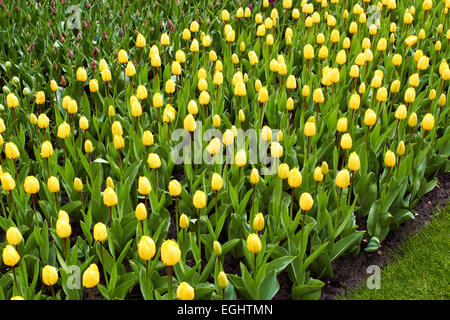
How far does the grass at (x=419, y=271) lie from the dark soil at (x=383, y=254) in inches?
1.7

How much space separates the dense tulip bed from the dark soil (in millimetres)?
79

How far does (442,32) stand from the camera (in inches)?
209

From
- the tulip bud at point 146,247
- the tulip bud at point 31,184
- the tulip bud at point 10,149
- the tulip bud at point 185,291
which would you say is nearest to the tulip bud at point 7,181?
the tulip bud at point 31,184

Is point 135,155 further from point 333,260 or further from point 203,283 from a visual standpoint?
point 333,260

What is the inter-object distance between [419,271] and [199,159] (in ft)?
4.83

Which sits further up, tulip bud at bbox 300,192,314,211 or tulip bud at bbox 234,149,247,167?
tulip bud at bbox 234,149,247,167

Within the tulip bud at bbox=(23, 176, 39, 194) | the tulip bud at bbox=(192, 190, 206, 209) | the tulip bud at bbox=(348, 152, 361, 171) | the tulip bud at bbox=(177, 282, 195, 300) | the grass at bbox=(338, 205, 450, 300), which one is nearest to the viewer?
the tulip bud at bbox=(177, 282, 195, 300)

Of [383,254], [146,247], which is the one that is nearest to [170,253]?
[146,247]

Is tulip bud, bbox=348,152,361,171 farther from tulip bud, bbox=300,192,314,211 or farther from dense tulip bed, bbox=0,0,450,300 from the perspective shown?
tulip bud, bbox=300,192,314,211

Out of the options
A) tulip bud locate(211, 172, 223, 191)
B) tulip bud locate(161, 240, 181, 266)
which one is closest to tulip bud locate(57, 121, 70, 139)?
tulip bud locate(211, 172, 223, 191)

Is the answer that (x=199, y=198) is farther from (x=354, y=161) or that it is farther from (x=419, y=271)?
(x=419, y=271)

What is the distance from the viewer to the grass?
317 centimetres

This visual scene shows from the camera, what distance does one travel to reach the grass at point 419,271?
3.17m
